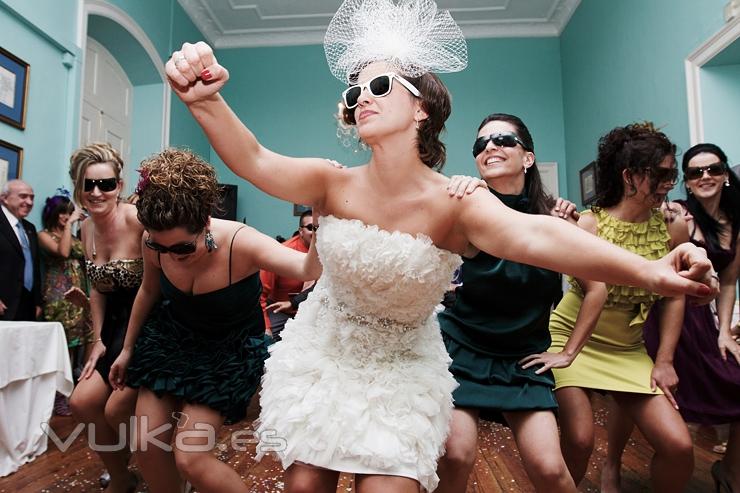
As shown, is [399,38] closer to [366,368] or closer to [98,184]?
[366,368]

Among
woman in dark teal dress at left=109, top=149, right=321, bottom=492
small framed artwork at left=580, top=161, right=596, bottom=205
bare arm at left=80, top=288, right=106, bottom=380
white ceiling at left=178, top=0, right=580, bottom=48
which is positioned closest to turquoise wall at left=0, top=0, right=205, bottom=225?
white ceiling at left=178, top=0, right=580, bottom=48

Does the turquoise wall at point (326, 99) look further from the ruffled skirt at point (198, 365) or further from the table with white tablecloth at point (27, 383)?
the ruffled skirt at point (198, 365)

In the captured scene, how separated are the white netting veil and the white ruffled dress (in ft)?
1.70

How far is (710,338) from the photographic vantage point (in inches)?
Answer: 106

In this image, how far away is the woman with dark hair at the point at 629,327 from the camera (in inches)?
83.9

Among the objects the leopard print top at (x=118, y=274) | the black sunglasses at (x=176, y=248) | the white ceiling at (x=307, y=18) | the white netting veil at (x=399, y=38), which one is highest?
the white ceiling at (x=307, y=18)

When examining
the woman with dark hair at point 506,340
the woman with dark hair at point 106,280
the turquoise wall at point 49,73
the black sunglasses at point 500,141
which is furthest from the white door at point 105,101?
the woman with dark hair at point 506,340

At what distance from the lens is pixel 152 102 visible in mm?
7980

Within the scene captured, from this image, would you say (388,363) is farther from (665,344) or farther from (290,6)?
(290,6)

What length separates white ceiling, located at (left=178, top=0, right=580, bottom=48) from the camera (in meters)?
8.63

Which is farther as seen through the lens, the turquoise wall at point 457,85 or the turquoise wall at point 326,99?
the turquoise wall at point 326,99

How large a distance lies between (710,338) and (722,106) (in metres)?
3.13

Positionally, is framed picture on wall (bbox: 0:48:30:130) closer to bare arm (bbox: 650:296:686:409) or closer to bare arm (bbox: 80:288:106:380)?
bare arm (bbox: 80:288:106:380)

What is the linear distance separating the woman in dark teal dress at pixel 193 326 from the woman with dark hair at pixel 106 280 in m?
0.29
